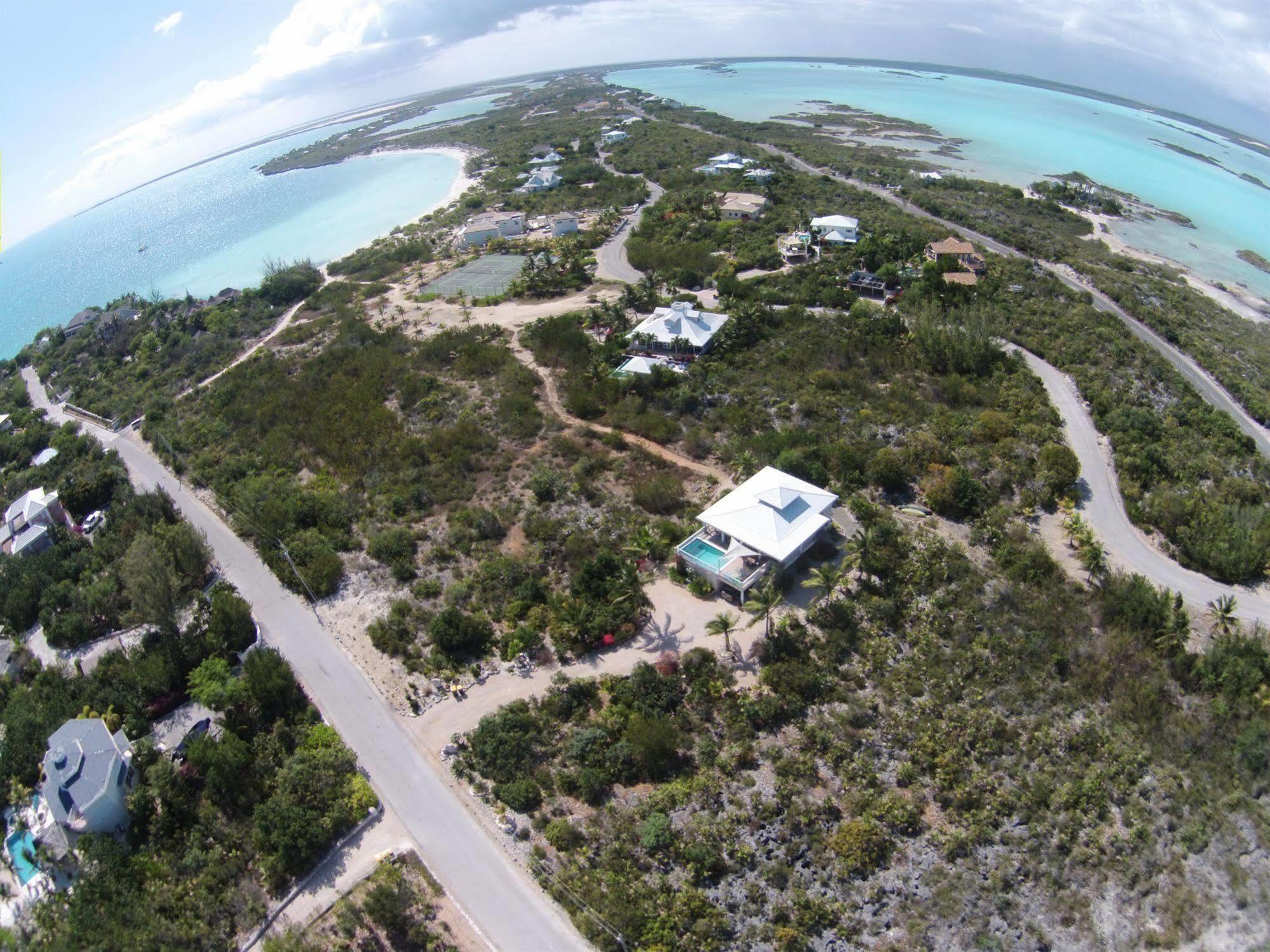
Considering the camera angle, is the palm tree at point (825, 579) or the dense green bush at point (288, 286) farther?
the dense green bush at point (288, 286)

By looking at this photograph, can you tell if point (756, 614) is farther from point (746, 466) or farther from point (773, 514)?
point (746, 466)

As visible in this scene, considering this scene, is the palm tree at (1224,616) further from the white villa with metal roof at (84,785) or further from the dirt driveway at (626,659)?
the white villa with metal roof at (84,785)

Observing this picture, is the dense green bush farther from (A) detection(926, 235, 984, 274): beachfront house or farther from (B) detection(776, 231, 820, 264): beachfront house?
(A) detection(926, 235, 984, 274): beachfront house

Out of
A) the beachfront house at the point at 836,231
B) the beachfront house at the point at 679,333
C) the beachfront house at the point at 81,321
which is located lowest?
the beachfront house at the point at 679,333

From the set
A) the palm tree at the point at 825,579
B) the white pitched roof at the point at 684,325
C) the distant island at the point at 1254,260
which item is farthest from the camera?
the distant island at the point at 1254,260

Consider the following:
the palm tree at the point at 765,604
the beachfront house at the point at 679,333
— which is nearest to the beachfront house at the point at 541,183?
the beachfront house at the point at 679,333

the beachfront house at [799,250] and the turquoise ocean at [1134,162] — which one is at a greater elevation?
the beachfront house at [799,250]

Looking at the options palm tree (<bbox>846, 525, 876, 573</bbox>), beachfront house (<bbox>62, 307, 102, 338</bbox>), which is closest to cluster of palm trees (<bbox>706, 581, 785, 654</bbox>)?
palm tree (<bbox>846, 525, 876, 573</bbox>)
